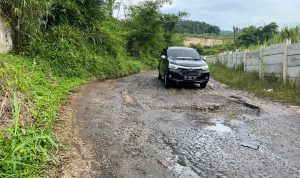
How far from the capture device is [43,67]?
11.9m

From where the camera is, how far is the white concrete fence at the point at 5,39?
11016mm

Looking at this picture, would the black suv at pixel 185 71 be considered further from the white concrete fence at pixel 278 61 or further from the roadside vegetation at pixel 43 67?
the roadside vegetation at pixel 43 67

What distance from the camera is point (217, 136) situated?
634cm

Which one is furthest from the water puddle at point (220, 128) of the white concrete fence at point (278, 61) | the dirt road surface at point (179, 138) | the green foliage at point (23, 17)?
the green foliage at point (23, 17)

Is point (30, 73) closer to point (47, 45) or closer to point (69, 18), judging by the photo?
point (47, 45)

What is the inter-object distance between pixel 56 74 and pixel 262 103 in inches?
276

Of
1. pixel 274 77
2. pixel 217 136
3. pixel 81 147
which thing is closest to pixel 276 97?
pixel 274 77

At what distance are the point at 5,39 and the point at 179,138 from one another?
308 inches

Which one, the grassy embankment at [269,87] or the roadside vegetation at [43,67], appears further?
the grassy embankment at [269,87]

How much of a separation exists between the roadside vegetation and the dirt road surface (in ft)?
1.63

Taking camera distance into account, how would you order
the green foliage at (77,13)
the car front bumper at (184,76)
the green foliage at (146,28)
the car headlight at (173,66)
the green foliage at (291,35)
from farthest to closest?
the green foliage at (146,28), the green foliage at (77,13), the green foliage at (291,35), the car headlight at (173,66), the car front bumper at (184,76)

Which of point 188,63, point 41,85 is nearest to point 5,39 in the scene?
point 41,85

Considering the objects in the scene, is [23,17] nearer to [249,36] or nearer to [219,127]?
[219,127]

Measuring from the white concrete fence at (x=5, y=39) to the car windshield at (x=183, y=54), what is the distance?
5.92m
